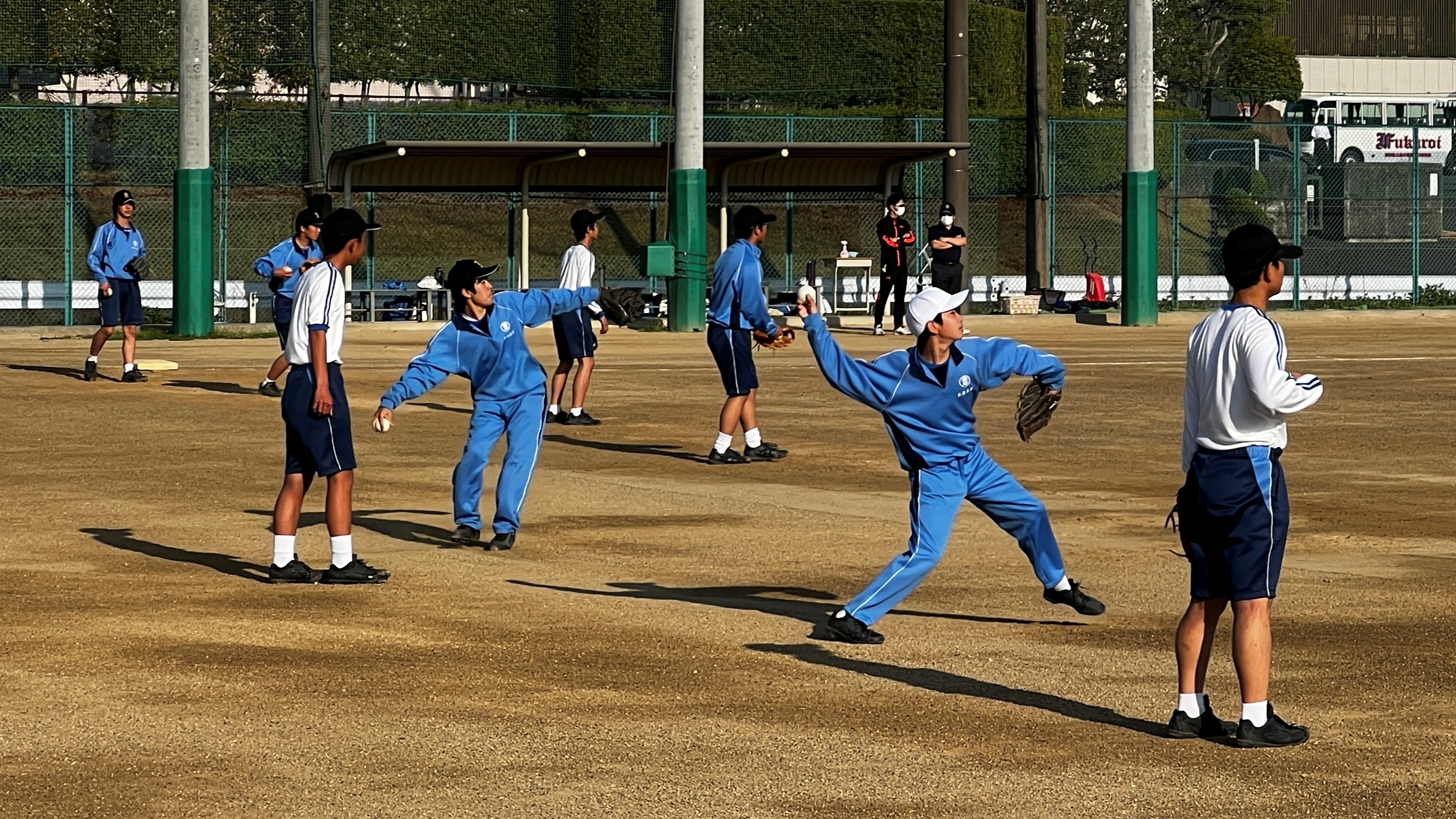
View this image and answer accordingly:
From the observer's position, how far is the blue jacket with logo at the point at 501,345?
12211 mm

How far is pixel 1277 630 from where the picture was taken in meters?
9.77

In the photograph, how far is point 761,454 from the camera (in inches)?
640

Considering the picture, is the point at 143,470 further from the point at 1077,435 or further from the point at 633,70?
the point at 633,70

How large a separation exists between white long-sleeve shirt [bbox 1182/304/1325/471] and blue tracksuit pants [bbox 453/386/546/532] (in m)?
5.33

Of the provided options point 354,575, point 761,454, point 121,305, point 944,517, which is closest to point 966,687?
point 944,517

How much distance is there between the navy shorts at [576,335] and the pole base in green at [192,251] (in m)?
12.2

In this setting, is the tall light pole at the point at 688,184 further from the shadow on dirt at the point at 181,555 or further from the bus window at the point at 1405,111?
the bus window at the point at 1405,111

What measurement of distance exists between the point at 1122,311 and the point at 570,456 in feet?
59.6

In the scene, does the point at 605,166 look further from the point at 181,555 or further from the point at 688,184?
the point at 181,555

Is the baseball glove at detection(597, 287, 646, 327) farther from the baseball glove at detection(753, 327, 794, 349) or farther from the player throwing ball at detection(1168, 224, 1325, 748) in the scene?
the player throwing ball at detection(1168, 224, 1325, 748)

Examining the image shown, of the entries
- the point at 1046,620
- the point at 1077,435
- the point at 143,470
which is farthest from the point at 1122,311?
the point at 1046,620

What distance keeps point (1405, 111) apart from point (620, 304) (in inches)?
2309

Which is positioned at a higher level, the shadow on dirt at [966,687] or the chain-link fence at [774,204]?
the chain-link fence at [774,204]

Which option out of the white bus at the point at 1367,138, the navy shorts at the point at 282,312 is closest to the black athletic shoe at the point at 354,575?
the navy shorts at the point at 282,312
